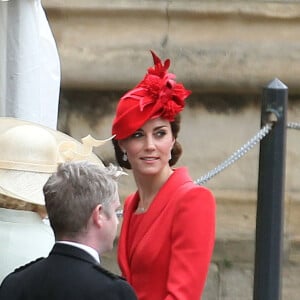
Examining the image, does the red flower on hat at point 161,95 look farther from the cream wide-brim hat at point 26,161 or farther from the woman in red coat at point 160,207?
the cream wide-brim hat at point 26,161

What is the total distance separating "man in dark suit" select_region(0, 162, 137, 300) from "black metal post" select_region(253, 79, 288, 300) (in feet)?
5.29

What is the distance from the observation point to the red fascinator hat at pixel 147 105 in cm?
358

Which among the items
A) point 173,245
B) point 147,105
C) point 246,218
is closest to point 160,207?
point 173,245

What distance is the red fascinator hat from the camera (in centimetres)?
358

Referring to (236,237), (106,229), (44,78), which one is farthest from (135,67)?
(106,229)

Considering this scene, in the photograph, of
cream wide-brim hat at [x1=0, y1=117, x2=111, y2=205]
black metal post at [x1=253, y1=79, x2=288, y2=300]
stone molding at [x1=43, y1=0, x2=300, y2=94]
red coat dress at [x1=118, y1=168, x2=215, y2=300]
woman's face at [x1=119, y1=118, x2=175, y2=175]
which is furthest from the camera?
stone molding at [x1=43, y1=0, x2=300, y2=94]

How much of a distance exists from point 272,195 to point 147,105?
3.72 ft

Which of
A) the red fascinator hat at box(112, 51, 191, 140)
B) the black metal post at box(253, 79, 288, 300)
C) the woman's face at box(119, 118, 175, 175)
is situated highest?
the red fascinator hat at box(112, 51, 191, 140)

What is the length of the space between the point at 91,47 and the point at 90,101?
0.96 feet

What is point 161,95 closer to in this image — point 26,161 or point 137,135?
point 137,135

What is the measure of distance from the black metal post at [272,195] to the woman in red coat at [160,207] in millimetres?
913

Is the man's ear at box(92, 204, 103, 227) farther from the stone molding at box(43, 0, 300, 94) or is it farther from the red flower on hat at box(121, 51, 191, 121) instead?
the stone molding at box(43, 0, 300, 94)

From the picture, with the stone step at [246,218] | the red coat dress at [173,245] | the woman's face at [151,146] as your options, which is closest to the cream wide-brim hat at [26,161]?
the woman's face at [151,146]

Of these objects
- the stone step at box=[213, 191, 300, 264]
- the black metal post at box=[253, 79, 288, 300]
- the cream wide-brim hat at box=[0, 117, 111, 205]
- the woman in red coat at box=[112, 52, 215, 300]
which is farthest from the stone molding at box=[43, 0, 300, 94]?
the woman in red coat at box=[112, 52, 215, 300]
